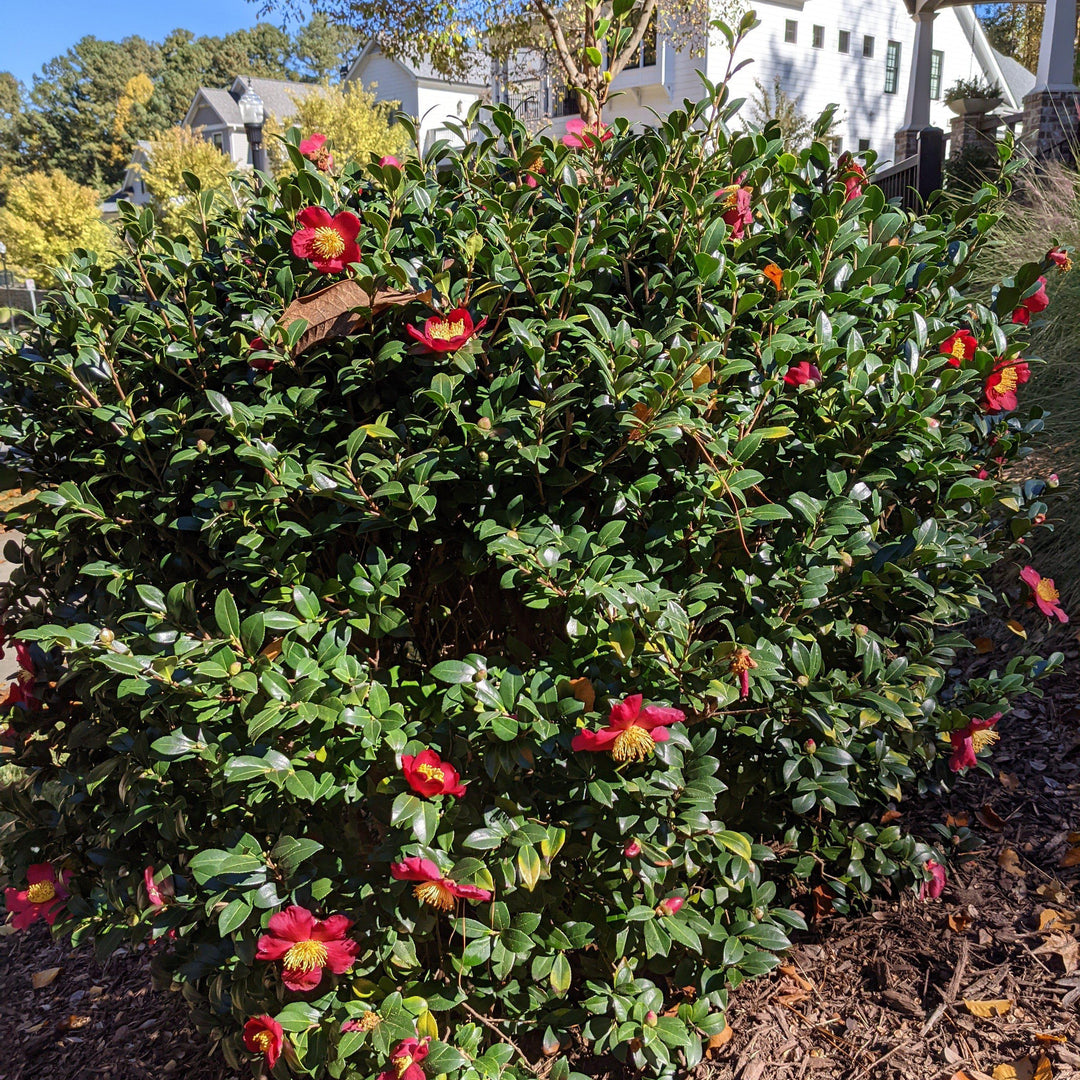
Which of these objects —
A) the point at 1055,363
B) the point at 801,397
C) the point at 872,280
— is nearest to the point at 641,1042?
the point at 801,397

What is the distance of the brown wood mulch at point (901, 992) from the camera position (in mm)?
1997

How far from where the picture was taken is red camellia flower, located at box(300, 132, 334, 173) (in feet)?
7.41

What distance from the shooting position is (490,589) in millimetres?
2008

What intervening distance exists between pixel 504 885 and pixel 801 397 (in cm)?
109

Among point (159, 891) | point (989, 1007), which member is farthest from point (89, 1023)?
point (989, 1007)

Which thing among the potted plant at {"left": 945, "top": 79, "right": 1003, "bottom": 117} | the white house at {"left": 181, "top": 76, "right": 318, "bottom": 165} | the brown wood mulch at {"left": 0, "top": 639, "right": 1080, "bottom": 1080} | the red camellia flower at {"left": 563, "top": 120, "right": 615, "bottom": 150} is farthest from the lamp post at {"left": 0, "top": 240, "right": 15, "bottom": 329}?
the red camellia flower at {"left": 563, "top": 120, "right": 615, "bottom": 150}

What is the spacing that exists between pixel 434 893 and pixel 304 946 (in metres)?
0.23

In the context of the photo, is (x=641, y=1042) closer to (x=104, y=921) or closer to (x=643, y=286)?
(x=104, y=921)

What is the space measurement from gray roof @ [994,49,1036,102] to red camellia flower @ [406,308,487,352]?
41.1m

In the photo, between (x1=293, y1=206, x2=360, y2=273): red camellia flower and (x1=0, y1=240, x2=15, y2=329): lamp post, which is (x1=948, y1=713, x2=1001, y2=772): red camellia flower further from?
(x1=0, y1=240, x2=15, y2=329): lamp post

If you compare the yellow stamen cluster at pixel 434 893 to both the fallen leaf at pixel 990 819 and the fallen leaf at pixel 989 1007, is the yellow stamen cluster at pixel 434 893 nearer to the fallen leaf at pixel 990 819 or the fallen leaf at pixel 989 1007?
the fallen leaf at pixel 989 1007

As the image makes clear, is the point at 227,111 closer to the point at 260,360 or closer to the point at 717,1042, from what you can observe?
the point at 260,360

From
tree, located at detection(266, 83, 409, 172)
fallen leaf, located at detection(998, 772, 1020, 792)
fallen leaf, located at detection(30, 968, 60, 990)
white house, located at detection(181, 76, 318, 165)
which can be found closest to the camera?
fallen leaf, located at detection(30, 968, 60, 990)

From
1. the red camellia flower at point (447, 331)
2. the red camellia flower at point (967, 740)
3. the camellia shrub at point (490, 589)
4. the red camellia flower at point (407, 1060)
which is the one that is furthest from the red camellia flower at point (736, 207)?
the red camellia flower at point (407, 1060)
